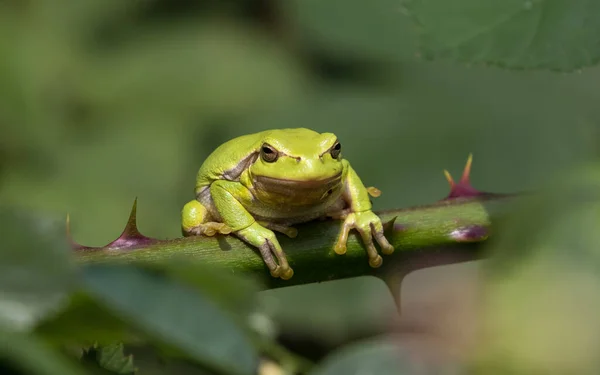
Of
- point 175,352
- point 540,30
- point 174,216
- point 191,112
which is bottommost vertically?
point 174,216

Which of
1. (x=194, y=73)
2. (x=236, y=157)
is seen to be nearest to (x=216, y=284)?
(x=236, y=157)

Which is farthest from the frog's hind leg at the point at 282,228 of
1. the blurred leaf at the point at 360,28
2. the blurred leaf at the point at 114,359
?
the blurred leaf at the point at 360,28

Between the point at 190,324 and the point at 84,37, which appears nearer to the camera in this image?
the point at 190,324

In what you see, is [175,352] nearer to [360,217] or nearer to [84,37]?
[360,217]

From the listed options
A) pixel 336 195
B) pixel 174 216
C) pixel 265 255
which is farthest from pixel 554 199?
pixel 174 216

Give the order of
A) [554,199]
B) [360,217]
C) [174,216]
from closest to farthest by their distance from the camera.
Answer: [554,199], [360,217], [174,216]

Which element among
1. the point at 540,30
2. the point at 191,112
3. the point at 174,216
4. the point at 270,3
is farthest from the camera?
the point at 270,3

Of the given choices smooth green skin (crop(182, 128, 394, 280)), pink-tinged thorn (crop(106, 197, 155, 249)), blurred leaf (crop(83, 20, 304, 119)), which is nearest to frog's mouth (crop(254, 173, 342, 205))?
smooth green skin (crop(182, 128, 394, 280))
